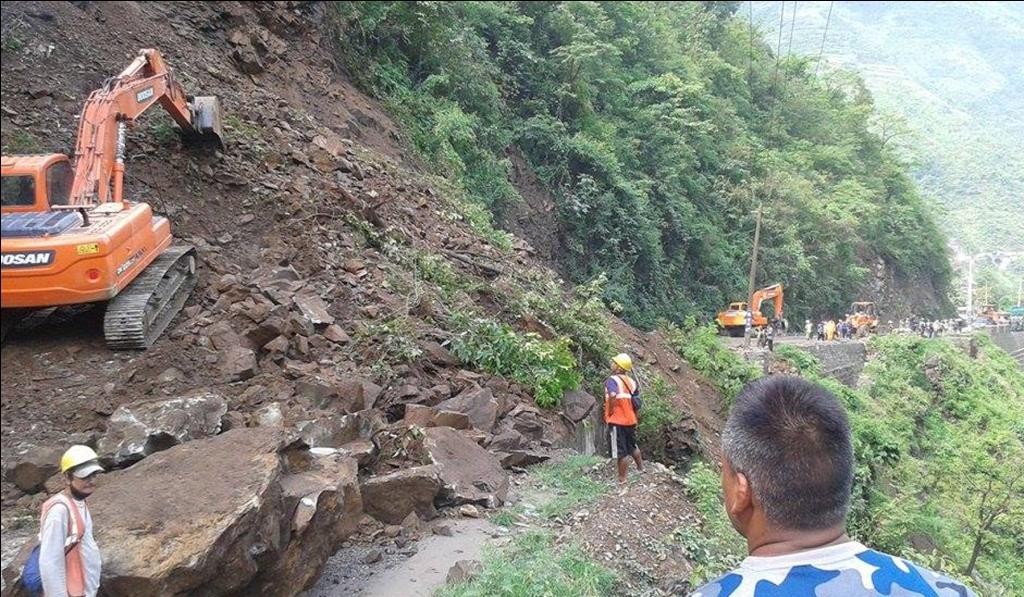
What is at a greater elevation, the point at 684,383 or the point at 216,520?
the point at 216,520

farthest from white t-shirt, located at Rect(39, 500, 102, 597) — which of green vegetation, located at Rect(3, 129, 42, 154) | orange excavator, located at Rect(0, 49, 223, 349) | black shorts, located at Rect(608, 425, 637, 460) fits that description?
black shorts, located at Rect(608, 425, 637, 460)

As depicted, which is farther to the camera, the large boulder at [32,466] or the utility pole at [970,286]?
the utility pole at [970,286]

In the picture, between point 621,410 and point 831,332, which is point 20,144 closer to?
point 621,410

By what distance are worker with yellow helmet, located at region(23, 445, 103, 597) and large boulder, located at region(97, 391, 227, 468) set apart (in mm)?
822

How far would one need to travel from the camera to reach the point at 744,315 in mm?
24969

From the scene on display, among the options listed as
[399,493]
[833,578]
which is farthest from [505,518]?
[833,578]

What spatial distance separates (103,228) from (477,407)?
16.6 ft

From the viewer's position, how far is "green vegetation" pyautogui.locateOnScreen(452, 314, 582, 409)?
9672 mm

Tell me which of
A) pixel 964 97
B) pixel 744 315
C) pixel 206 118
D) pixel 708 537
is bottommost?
pixel 744 315

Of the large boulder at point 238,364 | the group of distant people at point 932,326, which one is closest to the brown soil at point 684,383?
the group of distant people at point 932,326

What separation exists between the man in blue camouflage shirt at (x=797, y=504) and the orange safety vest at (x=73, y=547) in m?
2.27

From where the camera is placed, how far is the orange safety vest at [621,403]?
7.93m

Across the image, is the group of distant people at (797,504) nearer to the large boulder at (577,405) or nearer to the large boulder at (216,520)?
the large boulder at (216,520)

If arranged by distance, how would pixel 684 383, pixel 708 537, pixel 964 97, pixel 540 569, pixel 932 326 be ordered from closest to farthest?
pixel 540 569, pixel 708 537, pixel 964 97, pixel 684 383, pixel 932 326
